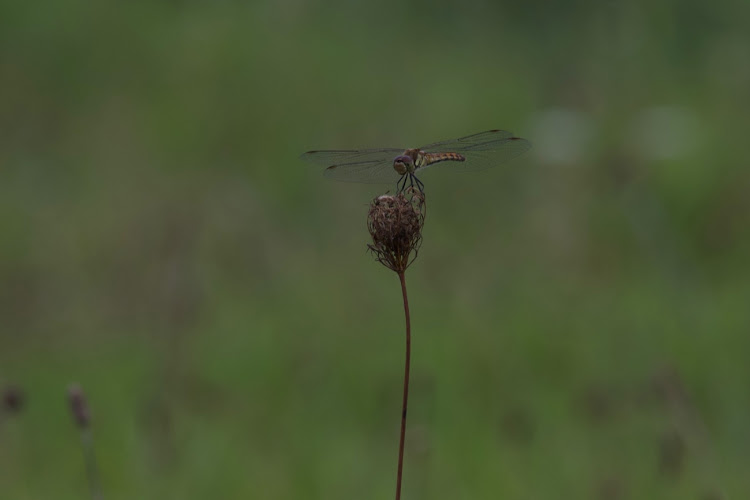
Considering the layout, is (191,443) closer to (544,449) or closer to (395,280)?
(544,449)

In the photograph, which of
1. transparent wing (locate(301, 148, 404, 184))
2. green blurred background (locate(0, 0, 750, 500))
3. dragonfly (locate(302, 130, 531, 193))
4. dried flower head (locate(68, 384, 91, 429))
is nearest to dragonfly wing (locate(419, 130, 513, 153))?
dragonfly (locate(302, 130, 531, 193))

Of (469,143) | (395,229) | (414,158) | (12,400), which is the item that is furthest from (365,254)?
(395,229)

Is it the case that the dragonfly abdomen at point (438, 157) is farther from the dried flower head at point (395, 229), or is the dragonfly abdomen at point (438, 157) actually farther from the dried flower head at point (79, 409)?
the dried flower head at point (79, 409)

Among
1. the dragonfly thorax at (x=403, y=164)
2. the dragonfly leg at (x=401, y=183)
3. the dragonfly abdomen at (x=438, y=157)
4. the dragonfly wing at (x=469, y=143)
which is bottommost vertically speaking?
the dragonfly leg at (x=401, y=183)

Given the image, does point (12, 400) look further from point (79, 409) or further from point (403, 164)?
point (403, 164)

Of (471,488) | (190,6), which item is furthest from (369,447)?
(190,6)

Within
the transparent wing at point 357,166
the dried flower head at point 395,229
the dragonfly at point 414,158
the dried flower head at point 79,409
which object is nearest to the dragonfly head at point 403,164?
the dragonfly at point 414,158
